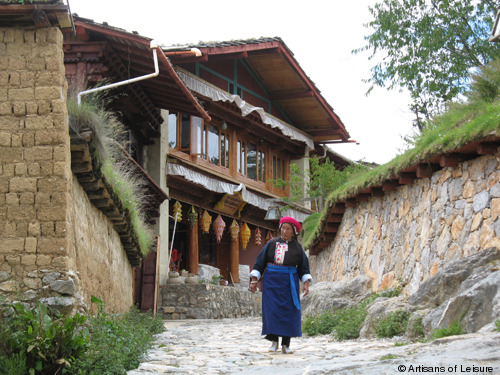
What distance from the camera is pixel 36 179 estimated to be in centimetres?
743

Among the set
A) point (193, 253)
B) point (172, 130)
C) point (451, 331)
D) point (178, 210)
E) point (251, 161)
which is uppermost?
point (172, 130)

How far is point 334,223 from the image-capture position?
16047mm

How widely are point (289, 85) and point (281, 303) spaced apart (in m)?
17.4

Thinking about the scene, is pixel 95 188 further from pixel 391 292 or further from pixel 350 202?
pixel 350 202

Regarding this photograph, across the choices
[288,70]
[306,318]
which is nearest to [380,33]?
[288,70]

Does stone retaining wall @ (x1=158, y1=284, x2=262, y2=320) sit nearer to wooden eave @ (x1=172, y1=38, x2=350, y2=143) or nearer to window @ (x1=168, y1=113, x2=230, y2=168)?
window @ (x1=168, y1=113, x2=230, y2=168)

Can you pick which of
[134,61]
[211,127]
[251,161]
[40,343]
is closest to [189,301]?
[211,127]

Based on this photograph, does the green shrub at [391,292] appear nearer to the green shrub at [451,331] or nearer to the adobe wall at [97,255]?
the green shrub at [451,331]

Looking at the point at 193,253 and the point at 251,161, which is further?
the point at 251,161

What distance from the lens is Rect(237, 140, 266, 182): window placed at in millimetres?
23062

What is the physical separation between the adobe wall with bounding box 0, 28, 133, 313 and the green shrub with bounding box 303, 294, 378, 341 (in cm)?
389

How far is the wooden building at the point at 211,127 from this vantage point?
1486cm

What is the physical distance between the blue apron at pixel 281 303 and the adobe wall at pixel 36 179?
6.99 ft

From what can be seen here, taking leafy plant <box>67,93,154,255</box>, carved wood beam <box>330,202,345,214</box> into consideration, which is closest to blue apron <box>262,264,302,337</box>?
leafy plant <box>67,93,154,255</box>
